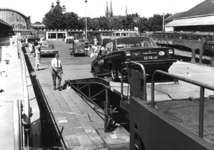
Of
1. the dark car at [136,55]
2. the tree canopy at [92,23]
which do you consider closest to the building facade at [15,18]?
the tree canopy at [92,23]

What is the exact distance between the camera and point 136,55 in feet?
30.6

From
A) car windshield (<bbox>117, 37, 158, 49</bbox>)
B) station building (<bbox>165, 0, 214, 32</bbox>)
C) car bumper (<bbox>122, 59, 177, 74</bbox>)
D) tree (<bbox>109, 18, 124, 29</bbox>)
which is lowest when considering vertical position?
car bumper (<bbox>122, 59, 177, 74</bbox>)

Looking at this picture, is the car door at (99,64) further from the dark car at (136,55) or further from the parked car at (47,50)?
the parked car at (47,50)

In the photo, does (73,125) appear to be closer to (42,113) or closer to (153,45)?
(42,113)

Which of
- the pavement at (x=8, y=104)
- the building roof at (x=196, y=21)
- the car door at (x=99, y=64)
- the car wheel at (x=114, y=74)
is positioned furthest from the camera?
the building roof at (x=196, y=21)

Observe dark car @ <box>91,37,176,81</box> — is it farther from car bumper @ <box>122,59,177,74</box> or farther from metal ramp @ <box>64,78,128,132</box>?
metal ramp @ <box>64,78,128,132</box>

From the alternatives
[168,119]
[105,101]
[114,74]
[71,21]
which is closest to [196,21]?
[114,74]

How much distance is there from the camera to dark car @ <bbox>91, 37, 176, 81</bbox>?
9336 mm

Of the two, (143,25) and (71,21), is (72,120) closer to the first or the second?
(143,25)

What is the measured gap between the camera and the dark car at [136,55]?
30.6 feet

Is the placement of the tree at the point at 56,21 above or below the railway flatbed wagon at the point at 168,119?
above

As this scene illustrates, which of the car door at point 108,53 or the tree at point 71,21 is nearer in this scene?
the car door at point 108,53

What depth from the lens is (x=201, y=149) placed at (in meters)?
3.03

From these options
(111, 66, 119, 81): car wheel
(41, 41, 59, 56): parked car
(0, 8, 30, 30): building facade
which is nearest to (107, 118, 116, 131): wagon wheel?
(111, 66, 119, 81): car wheel
